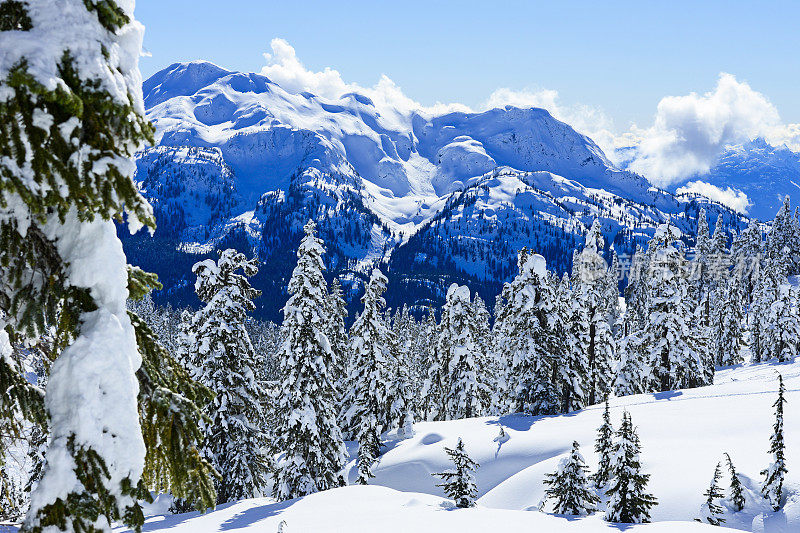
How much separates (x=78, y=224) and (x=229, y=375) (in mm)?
21826

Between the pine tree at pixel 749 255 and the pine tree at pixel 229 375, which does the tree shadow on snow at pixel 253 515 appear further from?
the pine tree at pixel 749 255

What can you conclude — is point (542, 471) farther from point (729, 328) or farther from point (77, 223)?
point (729, 328)

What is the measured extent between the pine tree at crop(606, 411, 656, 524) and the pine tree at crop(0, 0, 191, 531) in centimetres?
1577

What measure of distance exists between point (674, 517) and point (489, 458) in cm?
1463

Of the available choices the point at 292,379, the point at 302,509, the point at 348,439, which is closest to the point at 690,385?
the point at 348,439

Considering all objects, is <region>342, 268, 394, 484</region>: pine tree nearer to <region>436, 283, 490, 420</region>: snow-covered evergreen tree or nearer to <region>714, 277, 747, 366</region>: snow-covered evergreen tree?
<region>436, 283, 490, 420</region>: snow-covered evergreen tree

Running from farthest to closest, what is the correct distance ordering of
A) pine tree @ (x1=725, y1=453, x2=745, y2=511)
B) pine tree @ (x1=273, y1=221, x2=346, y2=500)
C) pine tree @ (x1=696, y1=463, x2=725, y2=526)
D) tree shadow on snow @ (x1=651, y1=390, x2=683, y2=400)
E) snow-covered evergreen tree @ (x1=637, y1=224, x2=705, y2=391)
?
1. snow-covered evergreen tree @ (x1=637, y1=224, x2=705, y2=391)
2. tree shadow on snow @ (x1=651, y1=390, x2=683, y2=400)
3. pine tree @ (x1=273, y1=221, x2=346, y2=500)
4. pine tree @ (x1=725, y1=453, x2=745, y2=511)
5. pine tree @ (x1=696, y1=463, x2=725, y2=526)

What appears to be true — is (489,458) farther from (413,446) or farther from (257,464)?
(257,464)

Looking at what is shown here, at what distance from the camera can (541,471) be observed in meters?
26.0

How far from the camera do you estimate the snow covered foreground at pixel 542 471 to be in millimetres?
15252

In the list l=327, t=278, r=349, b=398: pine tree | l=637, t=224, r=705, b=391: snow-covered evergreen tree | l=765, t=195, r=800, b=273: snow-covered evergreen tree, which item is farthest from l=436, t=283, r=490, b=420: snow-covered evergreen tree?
l=765, t=195, r=800, b=273: snow-covered evergreen tree

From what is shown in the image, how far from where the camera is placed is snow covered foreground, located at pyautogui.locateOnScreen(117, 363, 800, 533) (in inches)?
600

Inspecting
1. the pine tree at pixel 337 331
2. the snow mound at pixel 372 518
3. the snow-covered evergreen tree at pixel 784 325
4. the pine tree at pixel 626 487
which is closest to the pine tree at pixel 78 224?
the snow mound at pixel 372 518

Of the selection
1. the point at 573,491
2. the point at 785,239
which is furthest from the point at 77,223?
the point at 785,239
